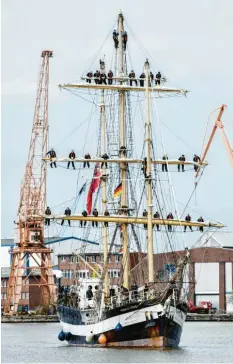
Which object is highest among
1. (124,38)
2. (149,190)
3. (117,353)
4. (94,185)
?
(124,38)

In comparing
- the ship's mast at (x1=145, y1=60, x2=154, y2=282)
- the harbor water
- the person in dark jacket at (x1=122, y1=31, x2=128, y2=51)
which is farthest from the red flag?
the ship's mast at (x1=145, y1=60, x2=154, y2=282)

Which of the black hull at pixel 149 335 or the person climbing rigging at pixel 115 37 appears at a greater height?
the person climbing rigging at pixel 115 37

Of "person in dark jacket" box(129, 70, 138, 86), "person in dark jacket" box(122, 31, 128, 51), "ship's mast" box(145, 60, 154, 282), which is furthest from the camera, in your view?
"person in dark jacket" box(129, 70, 138, 86)

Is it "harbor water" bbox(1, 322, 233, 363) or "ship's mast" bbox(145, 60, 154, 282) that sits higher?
"ship's mast" bbox(145, 60, 154, 282)

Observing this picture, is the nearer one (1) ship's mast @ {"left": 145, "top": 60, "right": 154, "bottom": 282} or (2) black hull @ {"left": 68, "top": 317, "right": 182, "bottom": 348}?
(2) black hull @ {"left": 68, "top": 317, "right": 182, "bottom": 348}

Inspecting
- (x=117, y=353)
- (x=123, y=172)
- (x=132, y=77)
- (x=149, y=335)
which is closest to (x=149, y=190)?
(x=149, y=335)

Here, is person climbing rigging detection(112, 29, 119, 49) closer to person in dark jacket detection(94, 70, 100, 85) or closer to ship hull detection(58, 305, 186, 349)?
person in dark jacket detection(94, 70, 100, 85)

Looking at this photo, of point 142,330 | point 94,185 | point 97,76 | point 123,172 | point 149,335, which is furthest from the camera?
point 94,185

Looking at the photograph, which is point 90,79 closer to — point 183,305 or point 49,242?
point 183,305

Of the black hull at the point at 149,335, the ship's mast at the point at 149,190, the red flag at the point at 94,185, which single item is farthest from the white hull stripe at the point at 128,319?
the red flag at the point at 94,185

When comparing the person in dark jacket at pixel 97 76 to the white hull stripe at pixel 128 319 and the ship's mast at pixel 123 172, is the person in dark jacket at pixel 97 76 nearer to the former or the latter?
the ship's mast at pixel 123 172

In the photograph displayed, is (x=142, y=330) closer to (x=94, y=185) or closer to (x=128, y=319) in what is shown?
(x=128, y=319)

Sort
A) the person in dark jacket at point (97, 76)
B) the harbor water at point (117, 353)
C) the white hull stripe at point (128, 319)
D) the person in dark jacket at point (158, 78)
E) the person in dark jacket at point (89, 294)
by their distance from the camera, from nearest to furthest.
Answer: the harbor water at point (117, 353) < the white hull stripe at point (128, 319) < the person in dark jacket at point (89, 294) < the person in dark jacket at point (158, 78) < the person in dark jacket at point (97, 76)

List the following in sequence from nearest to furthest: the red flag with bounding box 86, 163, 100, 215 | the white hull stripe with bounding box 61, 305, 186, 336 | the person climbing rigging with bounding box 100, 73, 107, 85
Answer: the white hull stripe with bounding box 61, 305, 186, 336 → the person climbing rigging with bounding box 100, 73, 107, 85 → the red flag with bounding box 86, 163, 100, 215
